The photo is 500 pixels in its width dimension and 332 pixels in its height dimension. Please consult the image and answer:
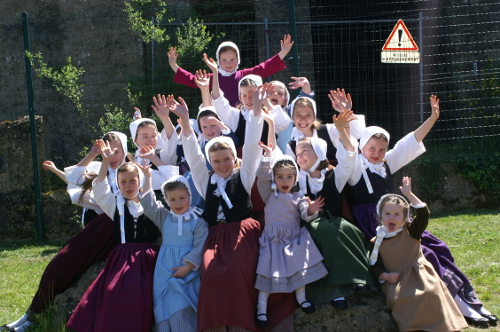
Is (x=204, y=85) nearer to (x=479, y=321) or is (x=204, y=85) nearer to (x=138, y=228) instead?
(x=138, y=228)

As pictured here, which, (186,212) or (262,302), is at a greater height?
(186,212)

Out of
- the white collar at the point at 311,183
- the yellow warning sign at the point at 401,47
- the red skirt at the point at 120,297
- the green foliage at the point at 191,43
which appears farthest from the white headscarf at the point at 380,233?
the green foliage at the point at 191,43

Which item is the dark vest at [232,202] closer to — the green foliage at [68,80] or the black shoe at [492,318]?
the black shoe at [492,318]

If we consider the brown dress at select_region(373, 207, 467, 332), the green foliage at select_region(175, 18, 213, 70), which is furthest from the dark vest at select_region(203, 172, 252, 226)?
the green foliage at select_region(175, 18, 213, 70)

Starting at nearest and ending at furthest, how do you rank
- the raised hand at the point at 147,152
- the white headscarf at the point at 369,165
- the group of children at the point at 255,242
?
the group of children at the point at 255,242 < the white headscarf at the point at 369,165 < the raised hand at the point at 147,152

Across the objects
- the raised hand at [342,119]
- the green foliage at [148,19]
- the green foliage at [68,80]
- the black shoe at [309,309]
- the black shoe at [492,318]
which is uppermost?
the green foliage at [148,19]

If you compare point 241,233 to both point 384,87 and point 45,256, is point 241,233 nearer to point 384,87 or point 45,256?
point 45,256

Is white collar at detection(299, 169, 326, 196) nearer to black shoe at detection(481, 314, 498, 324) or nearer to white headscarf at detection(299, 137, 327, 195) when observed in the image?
white headscarf at detection(299, 137, 327, 195)

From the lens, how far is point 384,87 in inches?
354

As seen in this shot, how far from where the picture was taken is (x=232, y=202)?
14.8 feet

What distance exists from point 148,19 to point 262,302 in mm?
5478

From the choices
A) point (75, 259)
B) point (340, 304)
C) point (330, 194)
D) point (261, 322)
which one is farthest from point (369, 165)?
point (75, 259)

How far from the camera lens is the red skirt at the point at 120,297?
165 inches

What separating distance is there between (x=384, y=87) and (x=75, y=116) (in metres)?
4.38
